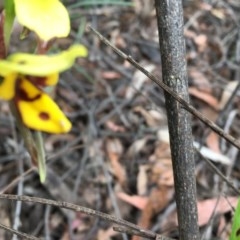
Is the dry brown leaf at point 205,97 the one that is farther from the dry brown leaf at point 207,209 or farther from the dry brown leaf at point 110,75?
the dry brown leaf at point 207,209

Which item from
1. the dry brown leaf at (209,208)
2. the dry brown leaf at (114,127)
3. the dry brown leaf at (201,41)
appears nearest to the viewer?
the dry brown leaf at (209,208)

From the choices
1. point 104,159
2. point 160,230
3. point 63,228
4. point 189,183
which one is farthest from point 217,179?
point 189,183

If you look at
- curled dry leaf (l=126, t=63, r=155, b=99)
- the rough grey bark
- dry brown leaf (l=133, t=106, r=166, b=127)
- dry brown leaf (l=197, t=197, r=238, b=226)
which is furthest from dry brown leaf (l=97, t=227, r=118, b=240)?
the rough grey bark

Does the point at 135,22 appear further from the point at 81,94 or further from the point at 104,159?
the point at 104,159

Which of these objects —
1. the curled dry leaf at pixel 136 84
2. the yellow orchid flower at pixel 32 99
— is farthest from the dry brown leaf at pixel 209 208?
the yellow orchid flower at pixel 32 99

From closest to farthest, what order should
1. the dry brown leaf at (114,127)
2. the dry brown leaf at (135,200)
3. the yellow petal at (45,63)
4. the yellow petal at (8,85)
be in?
the yellow petal at (45,63) < the yellow petal at (8,85) < the dry brown leaf at (135,200) < the dry brown leaf at (114,127)

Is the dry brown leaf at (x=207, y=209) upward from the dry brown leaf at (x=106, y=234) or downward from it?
upward

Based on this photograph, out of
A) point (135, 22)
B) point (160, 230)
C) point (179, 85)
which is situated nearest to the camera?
point (179, 85)
